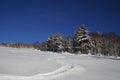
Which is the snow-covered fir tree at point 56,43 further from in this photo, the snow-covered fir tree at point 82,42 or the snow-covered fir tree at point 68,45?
the snow-covered fir tree at point 82,42

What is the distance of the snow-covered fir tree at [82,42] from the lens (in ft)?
154

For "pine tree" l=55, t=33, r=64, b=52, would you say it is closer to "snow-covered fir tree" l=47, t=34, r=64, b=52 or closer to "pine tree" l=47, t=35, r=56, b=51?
"snow-covered fir tree" l=47, t=34, r=64, b=52

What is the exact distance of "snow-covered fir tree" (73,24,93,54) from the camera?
4691 centimetres

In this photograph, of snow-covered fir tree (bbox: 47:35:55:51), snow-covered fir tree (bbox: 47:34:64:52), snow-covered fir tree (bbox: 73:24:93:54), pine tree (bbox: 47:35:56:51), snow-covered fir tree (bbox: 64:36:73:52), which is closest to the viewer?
snow-covered fir tree (bbox: 73:24:93:54)

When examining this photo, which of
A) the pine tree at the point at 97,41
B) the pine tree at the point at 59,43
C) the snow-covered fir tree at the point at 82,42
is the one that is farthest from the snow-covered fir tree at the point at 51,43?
the snow-covered fir tree at the point at 82,42

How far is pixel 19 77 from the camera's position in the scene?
363 inches

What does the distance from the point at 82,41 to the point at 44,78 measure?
38.2 meters

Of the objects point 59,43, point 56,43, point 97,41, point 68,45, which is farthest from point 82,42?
point 68,45

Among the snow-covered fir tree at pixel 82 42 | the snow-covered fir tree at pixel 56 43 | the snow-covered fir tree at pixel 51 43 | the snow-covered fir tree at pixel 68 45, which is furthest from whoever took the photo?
the snow-covered fir tree at pixel 51 43

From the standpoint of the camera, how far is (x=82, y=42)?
4741 cm

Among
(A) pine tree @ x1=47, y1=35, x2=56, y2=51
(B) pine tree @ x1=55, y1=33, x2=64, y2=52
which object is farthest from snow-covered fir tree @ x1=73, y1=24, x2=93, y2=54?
(A) pine tree @ x1=47, y1=35, x2=56, y2=51

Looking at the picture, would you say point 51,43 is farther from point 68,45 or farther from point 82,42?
point 82,42

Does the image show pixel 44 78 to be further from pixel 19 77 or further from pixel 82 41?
pixel 82 41

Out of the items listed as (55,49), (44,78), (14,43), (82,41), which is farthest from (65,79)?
(14,43)
